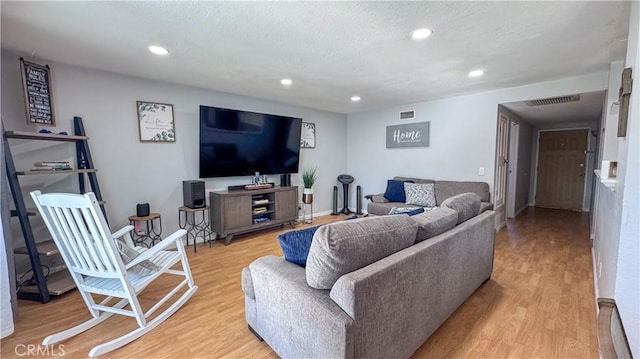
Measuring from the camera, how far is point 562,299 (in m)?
2.31

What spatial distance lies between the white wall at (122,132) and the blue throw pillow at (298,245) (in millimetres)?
2642

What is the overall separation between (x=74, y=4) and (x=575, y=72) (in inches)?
180

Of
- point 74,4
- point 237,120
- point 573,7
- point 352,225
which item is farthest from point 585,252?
point 74,4

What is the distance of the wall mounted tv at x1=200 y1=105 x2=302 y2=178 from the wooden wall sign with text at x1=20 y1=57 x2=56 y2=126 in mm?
1437

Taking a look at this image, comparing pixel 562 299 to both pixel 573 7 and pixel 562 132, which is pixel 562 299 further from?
pixel 562 132

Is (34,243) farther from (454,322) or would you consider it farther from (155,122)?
(454,322)

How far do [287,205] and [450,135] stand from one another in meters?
2.87

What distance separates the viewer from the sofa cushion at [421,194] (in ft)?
13.8

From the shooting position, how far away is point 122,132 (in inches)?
126

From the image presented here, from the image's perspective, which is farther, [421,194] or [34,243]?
[421,194]

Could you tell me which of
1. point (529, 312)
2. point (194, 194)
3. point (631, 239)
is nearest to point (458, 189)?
point (529, 312)

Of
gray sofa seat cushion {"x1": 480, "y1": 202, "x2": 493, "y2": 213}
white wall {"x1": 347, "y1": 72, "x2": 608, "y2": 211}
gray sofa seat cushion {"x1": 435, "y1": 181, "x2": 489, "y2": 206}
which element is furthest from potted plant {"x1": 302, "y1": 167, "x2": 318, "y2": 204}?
gray sofa seat cushion {"x1": 480, "y1": 202, "x2": 493, "y2": 213}

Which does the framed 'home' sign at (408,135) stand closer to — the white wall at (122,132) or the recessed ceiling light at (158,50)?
the white wall at (122,132)

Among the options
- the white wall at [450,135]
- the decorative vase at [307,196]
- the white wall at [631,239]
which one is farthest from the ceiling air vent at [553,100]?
the decorative vase at [307,196]
